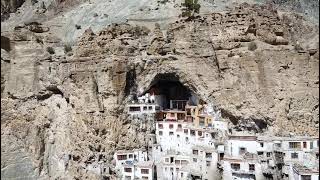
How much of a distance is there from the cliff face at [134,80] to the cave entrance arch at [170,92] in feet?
1.63

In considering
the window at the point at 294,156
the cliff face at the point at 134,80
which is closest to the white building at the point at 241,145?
the cliff face at the point at 134,80

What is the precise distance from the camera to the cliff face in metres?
29.8

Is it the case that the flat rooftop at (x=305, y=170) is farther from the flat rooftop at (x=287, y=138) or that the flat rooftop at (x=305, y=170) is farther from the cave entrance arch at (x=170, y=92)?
the cave entrance arch at (x=170, y=92)

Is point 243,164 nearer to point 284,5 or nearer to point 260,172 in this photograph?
point 260,172

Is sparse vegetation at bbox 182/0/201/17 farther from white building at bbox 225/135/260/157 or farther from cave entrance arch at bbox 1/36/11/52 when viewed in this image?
cave entrance arch at bbox 1/36/11/52

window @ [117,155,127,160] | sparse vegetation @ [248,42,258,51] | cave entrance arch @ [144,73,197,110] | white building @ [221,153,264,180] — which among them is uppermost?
sparse vegetation @ [248,42,258,51]

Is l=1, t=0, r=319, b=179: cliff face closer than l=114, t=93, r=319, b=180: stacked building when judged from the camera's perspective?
No

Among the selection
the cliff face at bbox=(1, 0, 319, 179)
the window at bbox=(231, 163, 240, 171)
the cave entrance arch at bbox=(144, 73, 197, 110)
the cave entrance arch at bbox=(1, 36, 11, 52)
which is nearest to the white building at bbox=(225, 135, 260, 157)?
the window at bbox=(231, 163, 240, 171)

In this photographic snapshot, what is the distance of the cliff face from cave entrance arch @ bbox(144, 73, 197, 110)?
1.63 feet

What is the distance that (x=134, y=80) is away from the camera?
107 ft

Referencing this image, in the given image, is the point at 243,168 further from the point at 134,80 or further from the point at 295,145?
the point at 134,80

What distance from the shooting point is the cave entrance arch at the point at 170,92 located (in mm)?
33125

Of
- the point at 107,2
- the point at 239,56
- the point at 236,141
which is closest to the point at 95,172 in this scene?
the point at 236,141

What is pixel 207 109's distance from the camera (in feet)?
104
